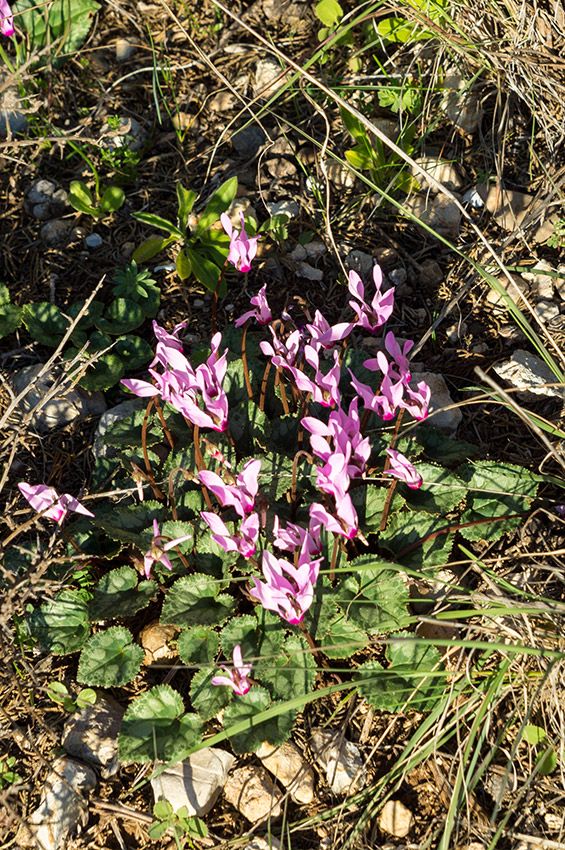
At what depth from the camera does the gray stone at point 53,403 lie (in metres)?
2.85

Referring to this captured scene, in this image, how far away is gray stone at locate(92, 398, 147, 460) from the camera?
271 cm

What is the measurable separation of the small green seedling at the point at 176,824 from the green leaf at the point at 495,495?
3.14 feet

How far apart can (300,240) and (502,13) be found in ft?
3.27

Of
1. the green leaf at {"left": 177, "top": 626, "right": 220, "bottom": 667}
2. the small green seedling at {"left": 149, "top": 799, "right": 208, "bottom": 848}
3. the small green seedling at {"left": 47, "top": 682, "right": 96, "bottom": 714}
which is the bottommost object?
the small green seedling at {"left": 149, "top": 799, "right": 208, "bottom": 848}

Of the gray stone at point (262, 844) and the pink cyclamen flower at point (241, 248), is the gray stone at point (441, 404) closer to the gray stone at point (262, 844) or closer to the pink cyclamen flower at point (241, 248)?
the pink cyclamen flower at point (241, 248)

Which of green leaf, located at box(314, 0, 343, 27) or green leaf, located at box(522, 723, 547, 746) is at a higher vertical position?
green leaf, located at box(314, 0, 343, 27)

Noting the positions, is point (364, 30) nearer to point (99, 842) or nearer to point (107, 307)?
point (107, 307)

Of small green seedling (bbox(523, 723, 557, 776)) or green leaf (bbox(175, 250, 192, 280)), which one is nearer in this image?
small green seedling (bbox(523, 723, 557, 776))

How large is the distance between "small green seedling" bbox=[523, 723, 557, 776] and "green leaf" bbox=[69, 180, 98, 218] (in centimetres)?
226

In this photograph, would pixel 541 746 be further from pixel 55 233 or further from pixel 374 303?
pixel 55 233

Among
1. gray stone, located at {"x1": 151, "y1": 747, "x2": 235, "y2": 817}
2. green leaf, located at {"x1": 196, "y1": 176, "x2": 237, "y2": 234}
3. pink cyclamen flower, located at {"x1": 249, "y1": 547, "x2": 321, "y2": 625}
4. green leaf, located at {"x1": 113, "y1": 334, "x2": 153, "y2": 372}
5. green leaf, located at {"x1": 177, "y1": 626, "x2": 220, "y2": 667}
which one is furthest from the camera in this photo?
green leaf, located at {"x1": 196, "y1": 176, "x2": 237, "y2": 234}

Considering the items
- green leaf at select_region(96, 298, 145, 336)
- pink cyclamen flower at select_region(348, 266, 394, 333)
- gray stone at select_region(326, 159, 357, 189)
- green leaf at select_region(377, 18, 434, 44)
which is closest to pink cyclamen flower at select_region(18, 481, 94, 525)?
pink cyclamen flower at select_region(348, 266, 394, 333)

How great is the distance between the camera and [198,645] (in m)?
2.20

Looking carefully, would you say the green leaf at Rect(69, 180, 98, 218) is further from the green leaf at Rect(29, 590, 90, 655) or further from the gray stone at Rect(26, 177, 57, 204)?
the green leaf at Rect(29, 590, 90, 655)
